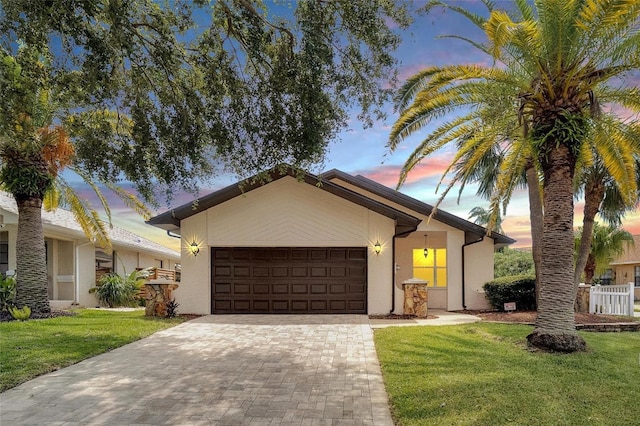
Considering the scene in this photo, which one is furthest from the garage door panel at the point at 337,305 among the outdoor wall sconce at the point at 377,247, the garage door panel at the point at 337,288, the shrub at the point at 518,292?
the shrub at the point at 518,292

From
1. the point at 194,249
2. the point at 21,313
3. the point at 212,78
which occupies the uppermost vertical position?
the point at 212,78

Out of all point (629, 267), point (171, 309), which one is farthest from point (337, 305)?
point (629, 267)

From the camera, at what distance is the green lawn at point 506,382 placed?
4957 millimetres

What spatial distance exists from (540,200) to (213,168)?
944cm

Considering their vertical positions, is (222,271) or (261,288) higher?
(222,271)

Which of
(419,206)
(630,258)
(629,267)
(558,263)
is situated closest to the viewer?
(558,263)

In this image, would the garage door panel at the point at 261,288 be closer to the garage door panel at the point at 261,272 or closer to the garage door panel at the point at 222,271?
the garage door panel at the point at 261,272

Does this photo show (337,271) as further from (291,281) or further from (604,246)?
(604,246)

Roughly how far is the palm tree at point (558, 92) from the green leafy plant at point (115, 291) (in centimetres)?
1500

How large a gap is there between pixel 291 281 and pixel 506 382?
8.90 metres

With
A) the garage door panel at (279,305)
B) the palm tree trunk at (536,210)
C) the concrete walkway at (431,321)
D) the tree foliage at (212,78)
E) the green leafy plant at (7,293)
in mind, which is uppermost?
the tree foliage at (212,78)

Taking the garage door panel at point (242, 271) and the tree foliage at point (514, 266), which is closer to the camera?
the garage door panel at point (242, 271)

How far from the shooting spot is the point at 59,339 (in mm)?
9406

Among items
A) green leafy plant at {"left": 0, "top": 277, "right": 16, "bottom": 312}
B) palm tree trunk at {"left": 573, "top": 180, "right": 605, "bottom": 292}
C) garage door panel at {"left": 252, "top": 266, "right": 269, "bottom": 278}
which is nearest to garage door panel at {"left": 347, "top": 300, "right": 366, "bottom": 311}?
garage door panel at {"left": 252, "top": 266, "right": 269, "bottom": 278}
